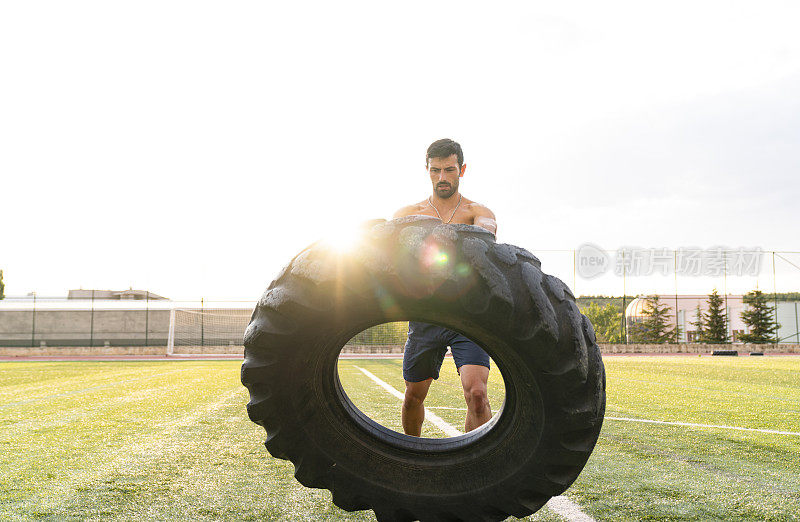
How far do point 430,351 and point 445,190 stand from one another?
1.05 metres

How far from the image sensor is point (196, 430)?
499cm

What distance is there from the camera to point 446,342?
3.48m

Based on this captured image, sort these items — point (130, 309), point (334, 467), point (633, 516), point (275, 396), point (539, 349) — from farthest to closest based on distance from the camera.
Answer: point (130, 309), point (633, 516), point (334, 467), point (275, 396), point (539, 349)

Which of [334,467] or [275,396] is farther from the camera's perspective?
[334,467]

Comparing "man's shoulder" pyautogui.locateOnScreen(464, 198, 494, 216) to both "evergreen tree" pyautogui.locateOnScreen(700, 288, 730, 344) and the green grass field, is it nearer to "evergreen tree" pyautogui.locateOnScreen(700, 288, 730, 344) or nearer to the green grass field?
the green grass field

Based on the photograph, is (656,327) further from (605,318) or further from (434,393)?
(434,393)

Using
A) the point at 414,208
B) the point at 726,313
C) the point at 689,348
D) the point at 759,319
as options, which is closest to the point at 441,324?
the point at 414,208

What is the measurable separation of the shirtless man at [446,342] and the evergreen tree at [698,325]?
5507 centimetres

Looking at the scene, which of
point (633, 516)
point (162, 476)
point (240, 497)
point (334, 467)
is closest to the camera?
point (334, 467)

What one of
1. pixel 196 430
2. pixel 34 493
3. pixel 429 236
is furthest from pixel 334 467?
pixel 196 430

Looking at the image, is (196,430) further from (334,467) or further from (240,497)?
(334,467)

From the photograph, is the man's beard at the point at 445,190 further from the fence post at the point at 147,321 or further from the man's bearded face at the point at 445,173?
the fence post at the point at 147,321

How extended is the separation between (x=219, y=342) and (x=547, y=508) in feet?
115

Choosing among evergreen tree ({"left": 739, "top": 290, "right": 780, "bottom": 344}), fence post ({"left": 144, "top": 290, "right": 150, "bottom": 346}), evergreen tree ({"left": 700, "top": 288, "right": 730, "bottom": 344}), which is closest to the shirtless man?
fence post ({"left": 144, "top": 290, "right": 150, "bottom": 346})
